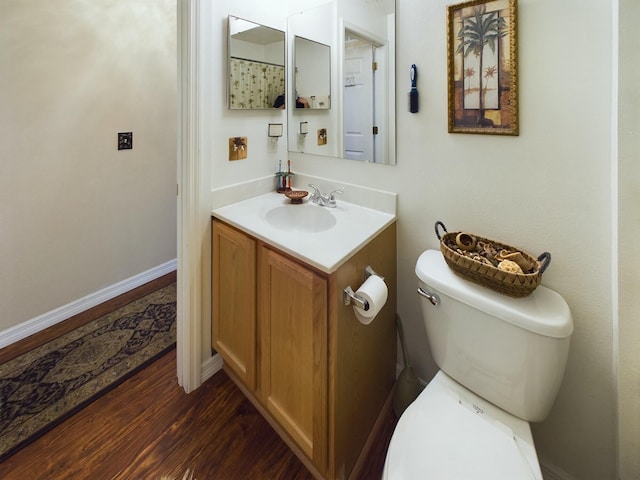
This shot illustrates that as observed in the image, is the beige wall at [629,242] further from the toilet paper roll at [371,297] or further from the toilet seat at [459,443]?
the toilet paper roll at [371,297]

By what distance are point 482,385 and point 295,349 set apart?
621 millimetres

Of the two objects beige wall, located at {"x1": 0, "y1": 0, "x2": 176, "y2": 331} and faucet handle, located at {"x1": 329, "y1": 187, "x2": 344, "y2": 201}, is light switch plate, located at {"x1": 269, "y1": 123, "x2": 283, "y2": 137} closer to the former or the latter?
faucet handle, located at {"x1": 329, "y1": 187, "x2": 344, "y2": 201}

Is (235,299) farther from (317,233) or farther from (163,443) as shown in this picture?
(163,443)

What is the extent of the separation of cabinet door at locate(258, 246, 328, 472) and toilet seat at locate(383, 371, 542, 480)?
0.31 m

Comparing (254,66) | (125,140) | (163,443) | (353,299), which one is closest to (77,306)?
(125,140)

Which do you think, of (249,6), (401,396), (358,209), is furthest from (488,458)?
(249,6)

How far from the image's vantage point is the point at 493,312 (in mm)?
909

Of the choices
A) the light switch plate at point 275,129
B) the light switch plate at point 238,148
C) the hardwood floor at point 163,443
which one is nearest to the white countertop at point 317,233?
the light switch plate at point 238,148

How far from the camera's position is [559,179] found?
98cm

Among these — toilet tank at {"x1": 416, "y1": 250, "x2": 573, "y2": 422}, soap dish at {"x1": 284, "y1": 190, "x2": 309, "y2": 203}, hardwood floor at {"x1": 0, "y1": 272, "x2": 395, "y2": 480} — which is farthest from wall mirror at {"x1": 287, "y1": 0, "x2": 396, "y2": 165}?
hardwood floor at {"x1": 0, "y1": 272, "x2": 395, "y2": 480}

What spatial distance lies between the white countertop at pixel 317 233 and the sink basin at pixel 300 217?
2 cm

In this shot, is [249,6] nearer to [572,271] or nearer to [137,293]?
[572,271]

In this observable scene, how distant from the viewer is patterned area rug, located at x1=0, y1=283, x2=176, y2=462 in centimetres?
137

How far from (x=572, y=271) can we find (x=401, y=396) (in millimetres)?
828
